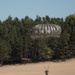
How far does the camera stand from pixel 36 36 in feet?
76.5

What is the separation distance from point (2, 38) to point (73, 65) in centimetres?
2535

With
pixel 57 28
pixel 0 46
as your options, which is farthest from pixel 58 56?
pixel 57 28

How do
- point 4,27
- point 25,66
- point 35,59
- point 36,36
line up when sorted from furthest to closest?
point 4,27 → point 35,59 → point 25,66 → point 36,36

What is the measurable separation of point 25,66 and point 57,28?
65604mm

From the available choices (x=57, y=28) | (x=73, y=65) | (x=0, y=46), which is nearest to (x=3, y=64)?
(x=0, y=46)

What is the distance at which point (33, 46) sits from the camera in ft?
309

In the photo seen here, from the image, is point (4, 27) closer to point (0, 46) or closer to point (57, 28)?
point (0, 46)

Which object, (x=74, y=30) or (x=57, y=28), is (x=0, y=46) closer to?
(x=74, y=30)

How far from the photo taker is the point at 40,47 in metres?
93.2

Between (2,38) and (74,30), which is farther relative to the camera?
(2,38)

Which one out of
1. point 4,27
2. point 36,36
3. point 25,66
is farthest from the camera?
point 4,27

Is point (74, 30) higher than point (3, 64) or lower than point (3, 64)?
higher

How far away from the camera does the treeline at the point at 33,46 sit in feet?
296

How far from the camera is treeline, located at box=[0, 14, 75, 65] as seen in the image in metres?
90.1
